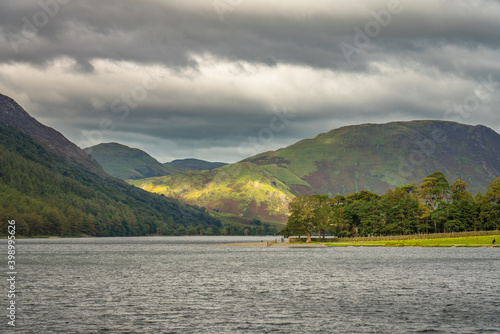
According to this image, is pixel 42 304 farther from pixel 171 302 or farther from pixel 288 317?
pixel 288 317

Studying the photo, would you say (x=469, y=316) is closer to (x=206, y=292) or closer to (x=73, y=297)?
(x=206, y=292)

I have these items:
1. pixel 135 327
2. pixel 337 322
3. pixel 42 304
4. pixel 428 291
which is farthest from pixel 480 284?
pixel 42 304

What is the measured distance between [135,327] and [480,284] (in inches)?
2452

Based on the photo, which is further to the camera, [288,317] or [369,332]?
[288,317]

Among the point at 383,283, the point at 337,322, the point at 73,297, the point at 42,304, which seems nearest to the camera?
the point at 337,322

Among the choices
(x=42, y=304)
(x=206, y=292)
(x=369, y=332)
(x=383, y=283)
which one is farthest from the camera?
(x=383, y=283)

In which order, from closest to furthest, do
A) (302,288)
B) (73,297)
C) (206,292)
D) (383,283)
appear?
(73,297) < (206,292) < (302,288) < (383,283)

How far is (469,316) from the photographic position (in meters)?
56.6

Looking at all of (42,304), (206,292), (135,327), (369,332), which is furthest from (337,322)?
(42,304)

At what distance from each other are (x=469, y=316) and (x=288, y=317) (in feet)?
68.1

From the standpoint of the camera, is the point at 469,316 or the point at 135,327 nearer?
the point at 135,327

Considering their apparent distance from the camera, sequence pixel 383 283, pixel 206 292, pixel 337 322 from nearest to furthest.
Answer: pixel 337 322
pixel 206 292
pixel 383 283

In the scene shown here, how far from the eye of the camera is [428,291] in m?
78.5

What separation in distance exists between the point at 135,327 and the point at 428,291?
48.9m
